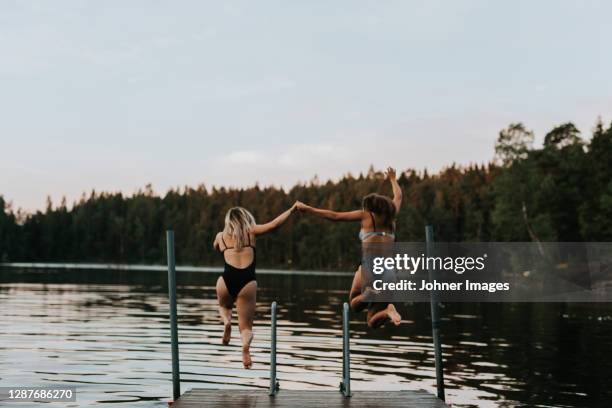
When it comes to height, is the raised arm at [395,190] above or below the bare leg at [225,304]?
above

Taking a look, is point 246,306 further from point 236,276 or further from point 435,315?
point 435,315

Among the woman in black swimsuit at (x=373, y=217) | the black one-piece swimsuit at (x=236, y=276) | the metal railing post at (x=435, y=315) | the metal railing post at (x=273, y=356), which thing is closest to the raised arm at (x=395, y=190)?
the woman in black swimsuit at (x=373, y=217)

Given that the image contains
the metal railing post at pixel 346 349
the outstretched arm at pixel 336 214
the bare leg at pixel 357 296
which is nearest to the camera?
the outstretched arm at pixel 336 214

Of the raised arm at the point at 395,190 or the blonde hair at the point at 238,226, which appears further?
the raised arm at the point at 395,190

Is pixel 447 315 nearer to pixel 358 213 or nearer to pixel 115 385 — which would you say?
pixel 115 385

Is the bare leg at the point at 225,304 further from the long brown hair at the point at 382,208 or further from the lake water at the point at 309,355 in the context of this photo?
the lake water at the point at 309,355

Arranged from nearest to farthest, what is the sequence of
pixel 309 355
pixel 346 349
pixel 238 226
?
pixel 238 226
pixel 346 349
pixel 309 355

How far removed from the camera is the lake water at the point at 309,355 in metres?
25.0

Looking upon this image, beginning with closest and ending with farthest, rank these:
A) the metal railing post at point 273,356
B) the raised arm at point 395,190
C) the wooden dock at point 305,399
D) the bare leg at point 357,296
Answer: the bare leg at point 357,296, the raised arm at point 395,190, the wooden dock at point 305,399, the metal railing post at point 273,356

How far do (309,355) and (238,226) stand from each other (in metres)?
22.0

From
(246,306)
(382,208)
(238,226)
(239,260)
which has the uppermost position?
(382,208)

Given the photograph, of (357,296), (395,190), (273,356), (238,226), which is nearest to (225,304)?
(238,226)

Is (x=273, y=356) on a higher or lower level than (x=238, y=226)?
lower

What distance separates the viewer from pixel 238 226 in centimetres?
1165
